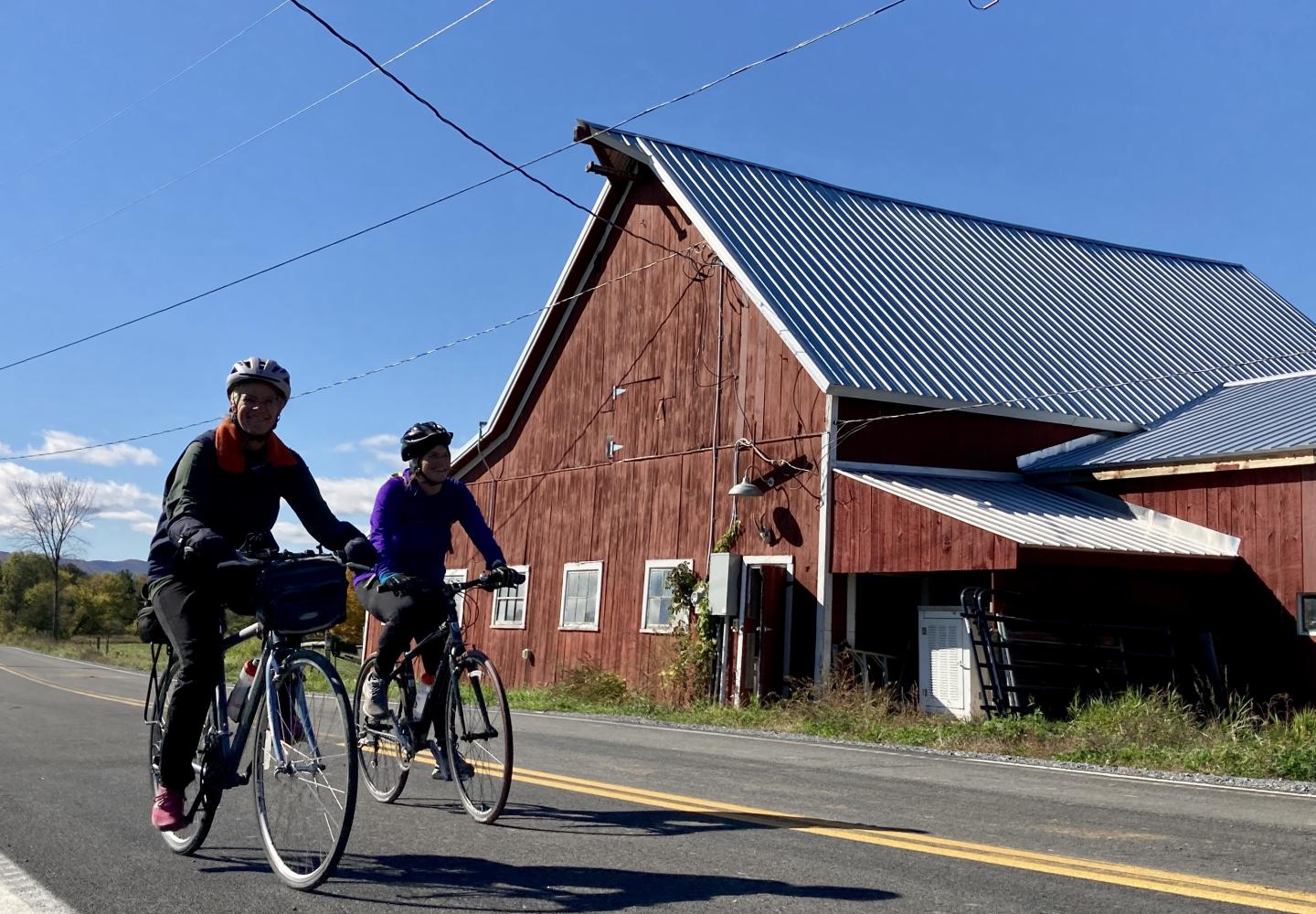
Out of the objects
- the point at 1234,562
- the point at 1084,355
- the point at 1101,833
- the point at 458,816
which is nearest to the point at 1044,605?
the point at 1234,562

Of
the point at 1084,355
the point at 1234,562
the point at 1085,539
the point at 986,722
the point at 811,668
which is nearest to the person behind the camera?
the point at 986,722

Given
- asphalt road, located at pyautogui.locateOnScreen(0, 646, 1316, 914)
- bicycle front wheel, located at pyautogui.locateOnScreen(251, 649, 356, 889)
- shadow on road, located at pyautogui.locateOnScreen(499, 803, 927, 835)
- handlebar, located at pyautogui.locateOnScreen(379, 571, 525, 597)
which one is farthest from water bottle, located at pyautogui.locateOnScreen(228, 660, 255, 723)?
shadow on road, located at pyautogui.locateOnScreen(499, 803, 927, 835)

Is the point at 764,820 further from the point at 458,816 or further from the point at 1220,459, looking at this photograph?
the point at 1220,459

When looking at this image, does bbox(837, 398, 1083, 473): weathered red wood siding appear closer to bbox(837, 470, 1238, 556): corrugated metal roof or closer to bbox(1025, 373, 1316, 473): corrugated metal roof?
bbox(837, 470, 1238, 556): corrugated metal roof

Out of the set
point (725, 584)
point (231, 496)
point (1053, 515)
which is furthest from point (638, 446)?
point (231, 496)

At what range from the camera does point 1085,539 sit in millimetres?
15188

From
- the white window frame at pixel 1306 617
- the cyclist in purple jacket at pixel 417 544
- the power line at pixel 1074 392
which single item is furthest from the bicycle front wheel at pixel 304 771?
the white window frame at pixel 1306 617

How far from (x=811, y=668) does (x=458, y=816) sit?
12202 millimetres

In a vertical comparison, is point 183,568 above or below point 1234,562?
below

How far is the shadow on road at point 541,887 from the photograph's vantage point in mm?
4266

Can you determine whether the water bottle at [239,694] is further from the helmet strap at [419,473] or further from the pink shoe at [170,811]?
the helmet strap at [419,473]

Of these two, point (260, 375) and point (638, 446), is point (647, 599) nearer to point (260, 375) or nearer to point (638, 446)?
point (638, 446)

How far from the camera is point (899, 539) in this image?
53.1ft

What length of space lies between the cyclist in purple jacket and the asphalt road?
32.5 inches
